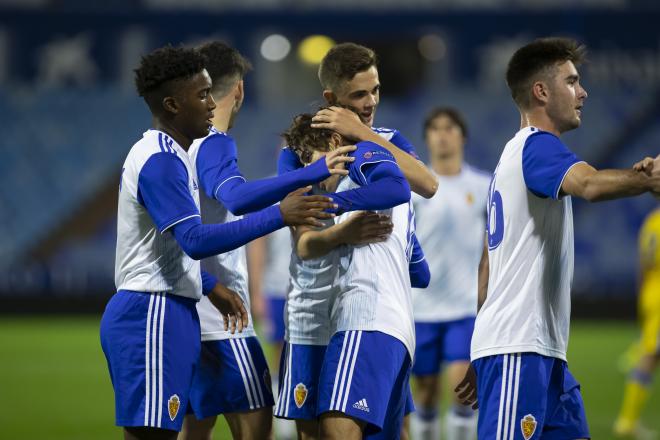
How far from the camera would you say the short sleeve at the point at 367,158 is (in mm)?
4297

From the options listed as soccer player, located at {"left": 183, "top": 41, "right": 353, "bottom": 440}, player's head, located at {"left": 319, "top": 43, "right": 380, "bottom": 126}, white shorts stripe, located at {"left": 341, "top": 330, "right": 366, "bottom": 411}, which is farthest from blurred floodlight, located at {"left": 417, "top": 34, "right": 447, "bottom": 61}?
white shorts stripe, located at {"left": 341, "top": 330, "right": 366, "bottom": 411}

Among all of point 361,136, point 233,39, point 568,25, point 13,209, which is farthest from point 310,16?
point 361,136

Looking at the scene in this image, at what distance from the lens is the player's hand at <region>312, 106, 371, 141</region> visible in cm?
441

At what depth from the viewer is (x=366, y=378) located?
4.27m

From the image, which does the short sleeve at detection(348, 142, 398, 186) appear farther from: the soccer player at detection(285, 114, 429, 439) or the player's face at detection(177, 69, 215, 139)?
the player's face at detection(177, 69, 215, 139)

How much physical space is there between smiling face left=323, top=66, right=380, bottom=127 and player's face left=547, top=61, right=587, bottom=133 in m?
0.83

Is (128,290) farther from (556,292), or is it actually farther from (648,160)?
(648,160)

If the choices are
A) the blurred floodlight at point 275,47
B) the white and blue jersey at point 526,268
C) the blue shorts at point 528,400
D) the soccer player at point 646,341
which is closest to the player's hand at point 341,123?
the white and blue jersey at point 526,268

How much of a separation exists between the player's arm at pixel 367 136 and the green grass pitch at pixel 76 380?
4619 mm

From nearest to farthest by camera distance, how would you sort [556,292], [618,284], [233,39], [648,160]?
[648,160], [556,292], [618,284], [233,39]

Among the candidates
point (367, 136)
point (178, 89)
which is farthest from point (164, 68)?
point (367, 136)

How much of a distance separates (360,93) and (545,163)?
41.2 inches

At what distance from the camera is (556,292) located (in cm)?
423

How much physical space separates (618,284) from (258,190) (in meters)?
18.0
